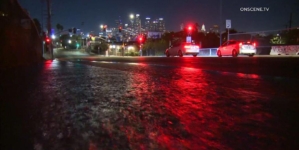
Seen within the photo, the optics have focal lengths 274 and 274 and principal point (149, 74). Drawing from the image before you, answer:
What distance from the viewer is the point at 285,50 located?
28719mm

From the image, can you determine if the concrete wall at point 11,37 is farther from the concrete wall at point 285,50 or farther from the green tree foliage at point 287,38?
A: the green tree foliage at point 287,38

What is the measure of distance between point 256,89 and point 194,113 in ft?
9.56

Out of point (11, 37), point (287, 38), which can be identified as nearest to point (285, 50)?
point (287, 38)

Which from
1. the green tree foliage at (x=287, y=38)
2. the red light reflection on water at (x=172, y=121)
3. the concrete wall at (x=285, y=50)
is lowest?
the red light reflection on water at (x=172, y=121)

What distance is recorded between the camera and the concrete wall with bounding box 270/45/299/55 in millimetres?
27141

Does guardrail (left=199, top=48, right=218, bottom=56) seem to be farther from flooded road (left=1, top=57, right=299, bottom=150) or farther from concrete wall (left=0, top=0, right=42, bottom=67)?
flooded road (left=1, top=57, right=299, bottom=150)

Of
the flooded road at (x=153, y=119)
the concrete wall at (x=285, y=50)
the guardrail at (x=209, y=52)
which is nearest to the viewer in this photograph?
the flooded road at (x=153, y=119)

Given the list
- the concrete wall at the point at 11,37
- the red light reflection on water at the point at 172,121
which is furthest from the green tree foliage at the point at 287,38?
the red light reflection on water at the point at 172,121

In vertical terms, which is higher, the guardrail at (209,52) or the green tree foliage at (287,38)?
the green tree foliage at (287,38)

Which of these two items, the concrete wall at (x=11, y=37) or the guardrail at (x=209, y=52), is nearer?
the concrete wall at (x=11, y=37)

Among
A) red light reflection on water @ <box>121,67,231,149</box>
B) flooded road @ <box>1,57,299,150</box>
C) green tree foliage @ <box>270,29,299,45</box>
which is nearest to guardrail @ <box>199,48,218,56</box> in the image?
green tree foliage @ <box>270,29,299,45</box>

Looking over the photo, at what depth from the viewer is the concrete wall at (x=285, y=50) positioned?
27.1 meters

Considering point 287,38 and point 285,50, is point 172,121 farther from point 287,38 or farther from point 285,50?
point 287,38

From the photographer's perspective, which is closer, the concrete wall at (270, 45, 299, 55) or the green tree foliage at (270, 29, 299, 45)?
the concrete wall at (270, 45, 299, 55)
